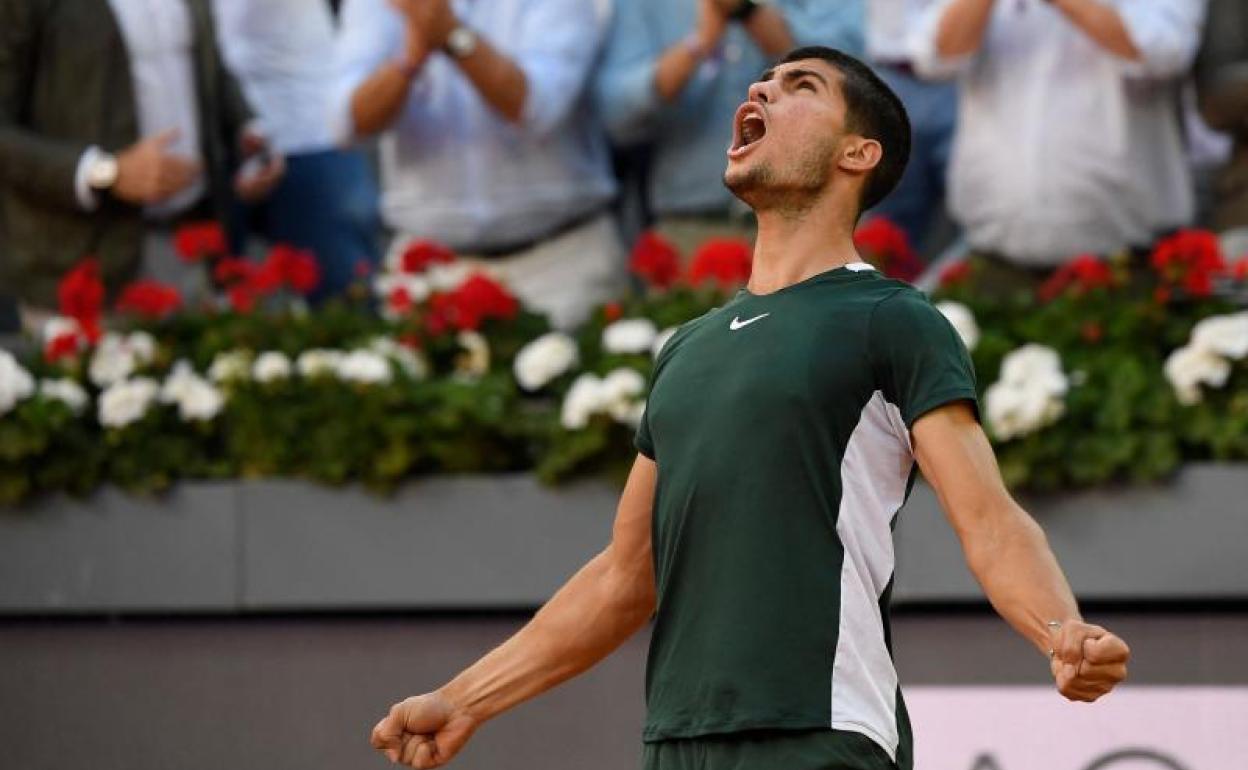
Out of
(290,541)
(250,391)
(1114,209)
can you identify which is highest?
(1114,209)

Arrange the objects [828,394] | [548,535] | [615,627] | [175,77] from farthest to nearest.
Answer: [175,77]
[548,535]
[615,627]
[828,394]

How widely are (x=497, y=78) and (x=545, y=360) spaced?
832 millimetres

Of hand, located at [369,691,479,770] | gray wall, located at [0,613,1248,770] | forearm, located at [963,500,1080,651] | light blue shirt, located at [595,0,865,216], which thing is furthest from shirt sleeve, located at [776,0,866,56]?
forearm, located at [963,500,1080,651]

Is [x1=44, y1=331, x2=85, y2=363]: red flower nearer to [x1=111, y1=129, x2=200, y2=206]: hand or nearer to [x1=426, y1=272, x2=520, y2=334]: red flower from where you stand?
[x1=111, y1=129, x2=200, y2=206]: hand

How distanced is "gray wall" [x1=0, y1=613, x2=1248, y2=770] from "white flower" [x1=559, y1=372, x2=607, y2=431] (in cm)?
57

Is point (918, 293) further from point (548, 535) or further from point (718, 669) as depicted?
point (548, 535)

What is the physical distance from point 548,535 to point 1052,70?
6.00 feet

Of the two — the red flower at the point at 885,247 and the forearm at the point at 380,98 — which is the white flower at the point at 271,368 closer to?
the forearm at the point at 380,98

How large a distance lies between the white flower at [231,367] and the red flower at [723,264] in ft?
4.15

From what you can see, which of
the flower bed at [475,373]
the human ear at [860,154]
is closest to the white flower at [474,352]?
the flower bed at [475,373]

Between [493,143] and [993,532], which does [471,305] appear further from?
[993,532]

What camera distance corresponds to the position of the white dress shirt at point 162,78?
7.18 meters

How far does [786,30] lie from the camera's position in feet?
21.9

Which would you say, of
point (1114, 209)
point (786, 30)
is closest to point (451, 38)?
point (786, 30)
